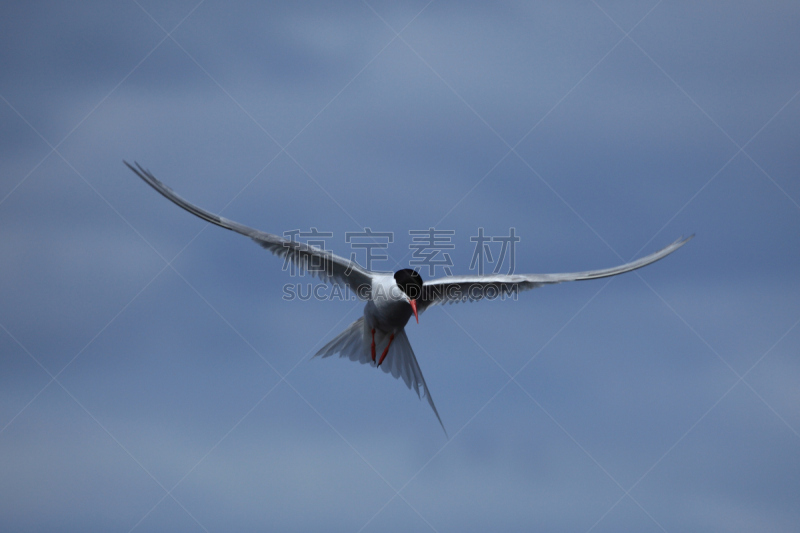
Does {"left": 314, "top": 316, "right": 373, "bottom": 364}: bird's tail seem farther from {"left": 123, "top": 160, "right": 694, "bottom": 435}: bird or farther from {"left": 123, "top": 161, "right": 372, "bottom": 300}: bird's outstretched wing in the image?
{"left": 123, "top": 161, "right": 372, "bottom": 300}: bird's outstretched wing

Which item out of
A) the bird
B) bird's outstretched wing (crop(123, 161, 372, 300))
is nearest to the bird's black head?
the bird

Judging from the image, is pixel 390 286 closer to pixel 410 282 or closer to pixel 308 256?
pixel 410 282

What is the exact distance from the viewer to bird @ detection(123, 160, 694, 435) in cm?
1117

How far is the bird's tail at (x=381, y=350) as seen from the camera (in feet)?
40.7

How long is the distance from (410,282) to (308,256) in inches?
72.4

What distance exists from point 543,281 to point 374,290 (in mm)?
2581

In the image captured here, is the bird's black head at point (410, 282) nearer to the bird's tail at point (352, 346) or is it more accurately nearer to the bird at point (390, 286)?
the bird at point (390, 286)

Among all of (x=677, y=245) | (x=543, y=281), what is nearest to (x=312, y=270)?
(x=543, y=281)

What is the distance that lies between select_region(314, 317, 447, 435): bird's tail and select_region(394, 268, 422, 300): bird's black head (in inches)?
55.2

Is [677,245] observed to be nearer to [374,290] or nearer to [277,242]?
[374,290]

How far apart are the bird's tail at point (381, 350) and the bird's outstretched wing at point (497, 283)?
3.35 feet

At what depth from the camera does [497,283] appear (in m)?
11.3

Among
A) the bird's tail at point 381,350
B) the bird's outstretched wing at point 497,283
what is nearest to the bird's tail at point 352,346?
the bird's tail at point 381,350

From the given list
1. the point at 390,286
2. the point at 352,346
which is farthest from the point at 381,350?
the point at 390,286
